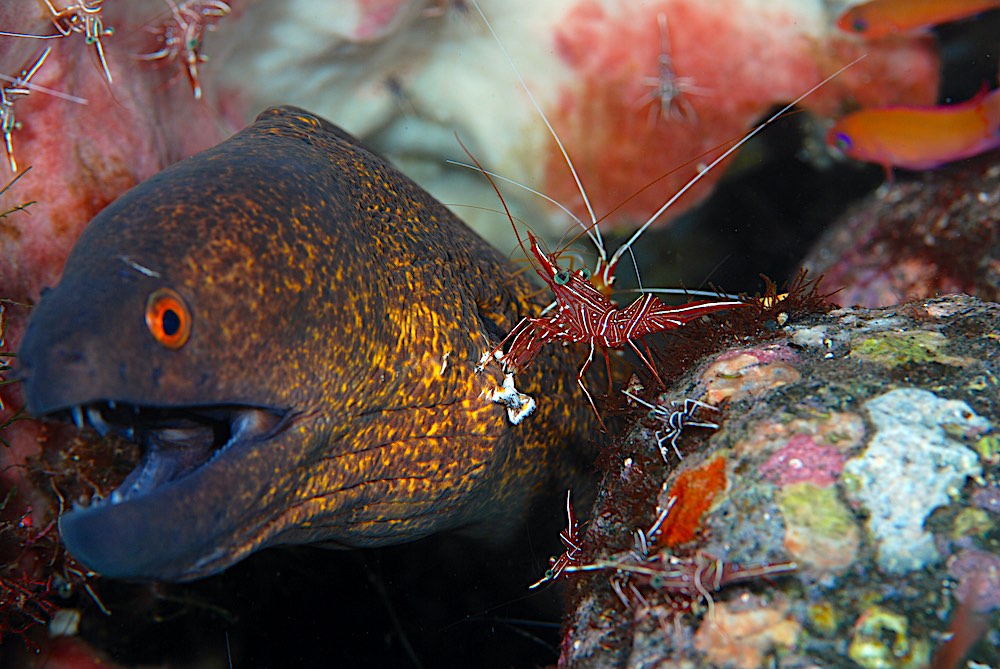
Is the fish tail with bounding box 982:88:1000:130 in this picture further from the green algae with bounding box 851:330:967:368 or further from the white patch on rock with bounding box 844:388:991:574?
the white patch on rock with bounding box 844:388:991:574

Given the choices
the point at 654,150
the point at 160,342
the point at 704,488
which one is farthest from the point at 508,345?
the point at 654,150

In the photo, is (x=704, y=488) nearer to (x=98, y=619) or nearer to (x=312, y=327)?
(x=312, y=327)

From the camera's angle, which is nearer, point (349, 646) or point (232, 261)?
point (232, 261)

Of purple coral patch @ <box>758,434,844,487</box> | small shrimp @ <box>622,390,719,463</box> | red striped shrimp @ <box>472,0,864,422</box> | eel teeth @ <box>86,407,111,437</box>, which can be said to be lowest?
purple coral patch @ <box>758,434,844,487</box>

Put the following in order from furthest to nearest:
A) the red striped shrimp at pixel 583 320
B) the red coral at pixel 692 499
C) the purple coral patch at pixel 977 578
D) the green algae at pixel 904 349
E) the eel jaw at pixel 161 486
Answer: the red striped shrimp at pixel 583 320 < the green algae at pixel 904 349 < the red coral at pixel 692 499 < the eel jaw at pixel 161 486 < the purple coral patch at pixel 977 578

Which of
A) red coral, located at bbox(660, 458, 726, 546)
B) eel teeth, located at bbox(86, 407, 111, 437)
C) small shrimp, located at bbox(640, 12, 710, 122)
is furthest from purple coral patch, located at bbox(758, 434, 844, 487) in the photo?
small shrimp, located at bbox(640, 12, 710, 122)

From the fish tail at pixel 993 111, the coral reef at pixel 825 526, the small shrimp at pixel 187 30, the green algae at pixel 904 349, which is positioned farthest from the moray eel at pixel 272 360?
the fish tail at pixel 993 111

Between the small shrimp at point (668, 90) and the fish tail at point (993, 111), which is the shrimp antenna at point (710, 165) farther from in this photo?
the fish tail at point (993, 111)
